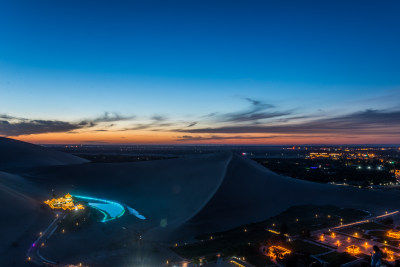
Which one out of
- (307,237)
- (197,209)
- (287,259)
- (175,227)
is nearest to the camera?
(287,259)

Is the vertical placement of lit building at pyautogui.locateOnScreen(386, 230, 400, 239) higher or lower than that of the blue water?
higher

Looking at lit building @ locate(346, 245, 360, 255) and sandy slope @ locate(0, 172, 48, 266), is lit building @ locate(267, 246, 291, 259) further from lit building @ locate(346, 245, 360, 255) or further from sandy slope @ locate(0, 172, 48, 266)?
sandy slope @ locate(0, 172, 48, 266)

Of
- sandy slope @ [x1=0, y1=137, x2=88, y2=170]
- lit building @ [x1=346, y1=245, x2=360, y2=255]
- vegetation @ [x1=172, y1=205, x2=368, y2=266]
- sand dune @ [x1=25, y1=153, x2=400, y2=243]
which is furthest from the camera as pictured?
sandy slope @ [x1=0, y1=137, x2=88, y2=170]

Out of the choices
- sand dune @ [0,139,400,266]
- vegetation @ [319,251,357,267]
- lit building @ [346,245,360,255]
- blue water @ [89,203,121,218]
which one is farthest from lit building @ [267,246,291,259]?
blue water @ [89,203,121,218]

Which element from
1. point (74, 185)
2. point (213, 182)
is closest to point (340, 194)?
point (213, 182)

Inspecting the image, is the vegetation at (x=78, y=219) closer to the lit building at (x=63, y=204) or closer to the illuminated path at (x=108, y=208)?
the illuminated path at (x=108, y=208)

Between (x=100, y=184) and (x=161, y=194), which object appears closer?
(x=161, y=194)

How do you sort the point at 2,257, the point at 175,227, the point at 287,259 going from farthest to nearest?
the point at 175,227 < the point at 2,257 < the point at 287,259

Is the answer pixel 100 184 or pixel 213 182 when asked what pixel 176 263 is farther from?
pixel 100 184
